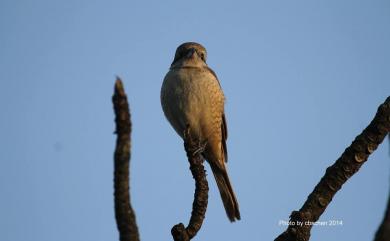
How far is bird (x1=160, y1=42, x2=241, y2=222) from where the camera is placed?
8438mm

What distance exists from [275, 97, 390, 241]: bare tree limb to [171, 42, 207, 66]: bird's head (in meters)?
4.71

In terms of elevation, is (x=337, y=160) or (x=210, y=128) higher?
(x=210, y=128)

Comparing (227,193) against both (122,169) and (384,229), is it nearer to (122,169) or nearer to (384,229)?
(122,169)

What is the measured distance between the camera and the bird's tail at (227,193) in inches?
355

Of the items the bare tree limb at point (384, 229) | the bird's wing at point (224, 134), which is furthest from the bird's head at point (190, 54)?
the bare tree limb at point (384, 229)

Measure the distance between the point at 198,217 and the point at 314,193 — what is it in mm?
1167

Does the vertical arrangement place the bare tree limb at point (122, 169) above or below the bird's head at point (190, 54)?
below

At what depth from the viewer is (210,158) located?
9.61m

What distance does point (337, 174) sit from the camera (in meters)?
4.89

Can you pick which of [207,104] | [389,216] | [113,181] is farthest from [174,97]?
[389,216]

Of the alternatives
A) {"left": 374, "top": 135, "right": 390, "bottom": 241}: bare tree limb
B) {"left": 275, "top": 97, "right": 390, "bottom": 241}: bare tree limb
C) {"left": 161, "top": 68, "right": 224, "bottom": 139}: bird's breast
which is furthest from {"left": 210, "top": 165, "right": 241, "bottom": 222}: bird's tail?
{"left": 374, "top": 135, "right": 390, "bottom": 241}: bare tree limb

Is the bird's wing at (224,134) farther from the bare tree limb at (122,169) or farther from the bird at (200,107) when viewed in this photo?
the bare tree limb at (122,169)

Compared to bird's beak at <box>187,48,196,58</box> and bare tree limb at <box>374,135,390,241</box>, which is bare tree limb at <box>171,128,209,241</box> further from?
bird's beak at <box>187,48,196,58</box>

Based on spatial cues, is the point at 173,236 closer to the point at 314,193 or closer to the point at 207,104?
the point at 314,193
